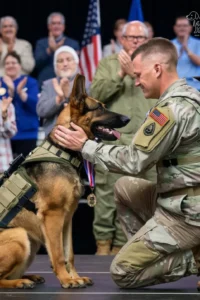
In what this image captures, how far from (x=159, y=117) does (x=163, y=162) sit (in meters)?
0.40

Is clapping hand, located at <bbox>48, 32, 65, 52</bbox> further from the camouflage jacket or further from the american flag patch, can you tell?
the american flag patch

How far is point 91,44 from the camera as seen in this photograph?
11.0m

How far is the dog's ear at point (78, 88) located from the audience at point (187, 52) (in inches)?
153

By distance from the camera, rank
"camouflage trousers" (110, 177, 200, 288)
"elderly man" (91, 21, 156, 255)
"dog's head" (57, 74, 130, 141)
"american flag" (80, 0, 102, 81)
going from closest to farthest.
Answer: "camouflage trousers" (110, 177, 200, 288), "dog's head" (57, 74, 130, 141), "elderly man" (91, 21, 156, 255), "american flag" (80, 0, 102, 81)

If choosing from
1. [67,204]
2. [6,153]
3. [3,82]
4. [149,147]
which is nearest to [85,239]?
[6,153]

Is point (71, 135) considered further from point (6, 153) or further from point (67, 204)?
point (6, 153)

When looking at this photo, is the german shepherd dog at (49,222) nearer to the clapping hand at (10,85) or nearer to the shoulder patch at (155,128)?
the shoulder patch at (155,128)

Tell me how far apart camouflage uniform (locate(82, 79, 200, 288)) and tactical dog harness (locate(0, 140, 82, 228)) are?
0.49 m

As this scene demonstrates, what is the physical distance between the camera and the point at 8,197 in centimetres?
646

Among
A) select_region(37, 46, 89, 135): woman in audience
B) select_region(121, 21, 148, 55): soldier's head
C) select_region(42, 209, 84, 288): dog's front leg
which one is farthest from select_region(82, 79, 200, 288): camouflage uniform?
select_region(37, 46, 89, 135): woman in audience

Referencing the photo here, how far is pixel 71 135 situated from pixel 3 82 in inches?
173

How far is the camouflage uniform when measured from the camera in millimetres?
5914

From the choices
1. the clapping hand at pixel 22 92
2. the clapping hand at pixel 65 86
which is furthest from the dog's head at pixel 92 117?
the clapping hand at pixel 22 92

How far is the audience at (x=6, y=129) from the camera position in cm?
970
